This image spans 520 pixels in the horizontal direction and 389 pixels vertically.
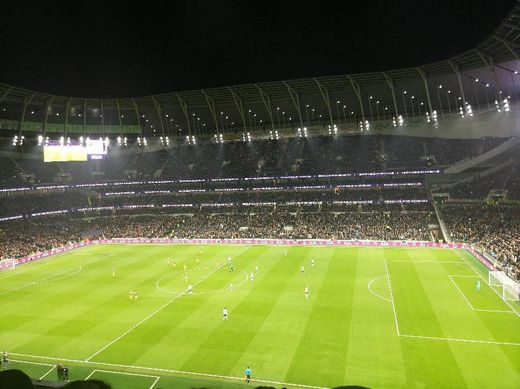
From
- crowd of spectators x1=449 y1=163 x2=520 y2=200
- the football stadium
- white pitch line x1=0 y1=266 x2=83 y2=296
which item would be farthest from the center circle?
crowd of spectators x1=449 y1=163 x2=520 y2=200

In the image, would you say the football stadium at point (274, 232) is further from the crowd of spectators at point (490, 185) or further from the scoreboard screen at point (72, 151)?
the crowd of spectators at point (490, 185)

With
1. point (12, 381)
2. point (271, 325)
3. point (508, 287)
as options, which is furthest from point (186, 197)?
point (12, 381)

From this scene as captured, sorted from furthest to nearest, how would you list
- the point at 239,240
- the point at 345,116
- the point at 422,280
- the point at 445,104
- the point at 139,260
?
the point at 345,116, the point at 445,104, the point at 239,240, the point at 139,260, the point at 422,280

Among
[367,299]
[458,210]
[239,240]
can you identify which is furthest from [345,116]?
[367,299]

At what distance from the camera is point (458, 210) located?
196 feet

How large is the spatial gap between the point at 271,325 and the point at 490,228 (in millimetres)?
37586

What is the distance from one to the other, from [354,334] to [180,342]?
11.1m

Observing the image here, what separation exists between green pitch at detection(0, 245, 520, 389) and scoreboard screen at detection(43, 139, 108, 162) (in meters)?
16.4

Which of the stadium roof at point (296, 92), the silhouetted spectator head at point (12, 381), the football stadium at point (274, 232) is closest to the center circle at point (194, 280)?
the football stadium at point (274, 232)

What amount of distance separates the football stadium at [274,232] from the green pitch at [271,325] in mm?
170

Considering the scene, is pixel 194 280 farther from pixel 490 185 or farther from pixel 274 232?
pixel 490 185

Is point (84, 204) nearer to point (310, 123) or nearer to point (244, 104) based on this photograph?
point (244, 104)

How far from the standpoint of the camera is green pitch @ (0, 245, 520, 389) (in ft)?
69.3

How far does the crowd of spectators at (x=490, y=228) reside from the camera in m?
40.0
